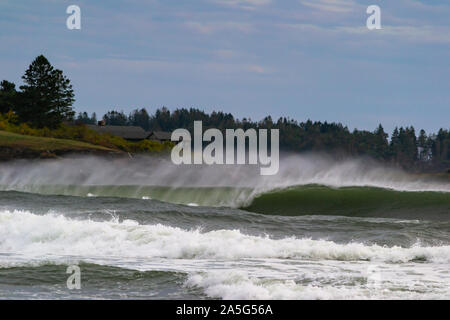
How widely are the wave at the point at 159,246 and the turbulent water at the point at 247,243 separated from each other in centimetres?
3

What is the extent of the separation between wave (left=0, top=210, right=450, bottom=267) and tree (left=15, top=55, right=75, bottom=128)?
7396 centimetres

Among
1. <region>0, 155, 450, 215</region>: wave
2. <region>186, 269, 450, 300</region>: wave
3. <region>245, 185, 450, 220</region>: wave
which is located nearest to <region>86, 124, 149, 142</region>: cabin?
<region>0, 155, 450, 215</region>: wave

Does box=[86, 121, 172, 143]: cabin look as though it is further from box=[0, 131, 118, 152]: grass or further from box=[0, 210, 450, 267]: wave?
box=[0, 210, 450, 267]: wave

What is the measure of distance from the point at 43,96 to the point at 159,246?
7767 cm

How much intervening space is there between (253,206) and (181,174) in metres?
9.30

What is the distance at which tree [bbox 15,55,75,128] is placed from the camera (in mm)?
93375

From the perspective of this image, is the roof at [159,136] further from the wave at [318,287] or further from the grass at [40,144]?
the wave at [318,287]

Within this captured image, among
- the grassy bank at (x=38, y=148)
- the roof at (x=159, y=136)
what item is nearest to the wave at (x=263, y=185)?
the grassy bank at (x=38, y=148)

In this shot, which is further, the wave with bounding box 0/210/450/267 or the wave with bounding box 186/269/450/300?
Result: the wave with bounding box 0/210/450/267

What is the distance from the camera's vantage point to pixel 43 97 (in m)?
93.9

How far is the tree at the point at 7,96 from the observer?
96.3 m

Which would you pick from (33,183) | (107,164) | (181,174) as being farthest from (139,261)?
(107,164)

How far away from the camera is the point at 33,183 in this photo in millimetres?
48688
